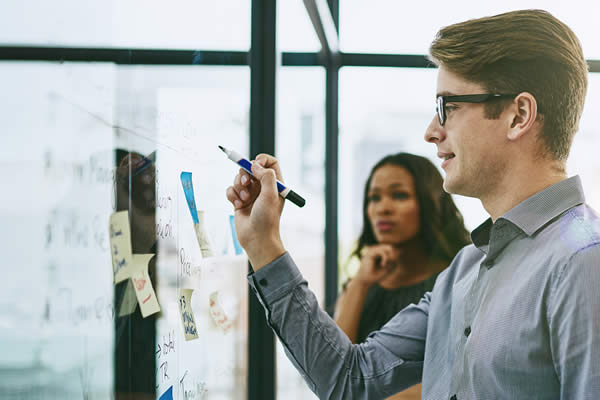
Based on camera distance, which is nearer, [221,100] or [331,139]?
[221,100]

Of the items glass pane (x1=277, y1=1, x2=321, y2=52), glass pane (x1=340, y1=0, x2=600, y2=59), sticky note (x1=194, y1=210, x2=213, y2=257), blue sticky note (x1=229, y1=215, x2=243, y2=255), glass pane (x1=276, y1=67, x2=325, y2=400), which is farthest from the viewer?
glass pane (x1=340, y1=0, x2=600, y2=59)

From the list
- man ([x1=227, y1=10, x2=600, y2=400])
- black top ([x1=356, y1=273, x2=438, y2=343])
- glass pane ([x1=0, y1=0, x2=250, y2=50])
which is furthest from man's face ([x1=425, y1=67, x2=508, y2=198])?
black top ([x1=356, y1=273, x2=438, y2=343])

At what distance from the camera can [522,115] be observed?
73 centimetres

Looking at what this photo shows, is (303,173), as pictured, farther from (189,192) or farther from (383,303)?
(189,192)

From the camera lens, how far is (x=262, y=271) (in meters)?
0.84

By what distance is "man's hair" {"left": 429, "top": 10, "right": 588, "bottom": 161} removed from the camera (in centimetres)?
73

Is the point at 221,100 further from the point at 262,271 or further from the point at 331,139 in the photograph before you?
the point at 331,139

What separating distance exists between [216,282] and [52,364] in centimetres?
55

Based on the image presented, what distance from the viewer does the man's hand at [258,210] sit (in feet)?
2.64

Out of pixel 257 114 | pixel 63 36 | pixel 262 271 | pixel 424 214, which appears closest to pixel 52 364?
pixel 63 36

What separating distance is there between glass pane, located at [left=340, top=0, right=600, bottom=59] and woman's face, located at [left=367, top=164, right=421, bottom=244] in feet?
2.06

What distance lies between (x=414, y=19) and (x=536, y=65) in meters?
1.66

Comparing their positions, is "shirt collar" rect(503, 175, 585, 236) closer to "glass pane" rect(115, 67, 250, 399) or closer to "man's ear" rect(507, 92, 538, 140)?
"man's ear" rect(507, 92, 538, 140)

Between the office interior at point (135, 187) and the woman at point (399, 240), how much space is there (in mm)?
371
